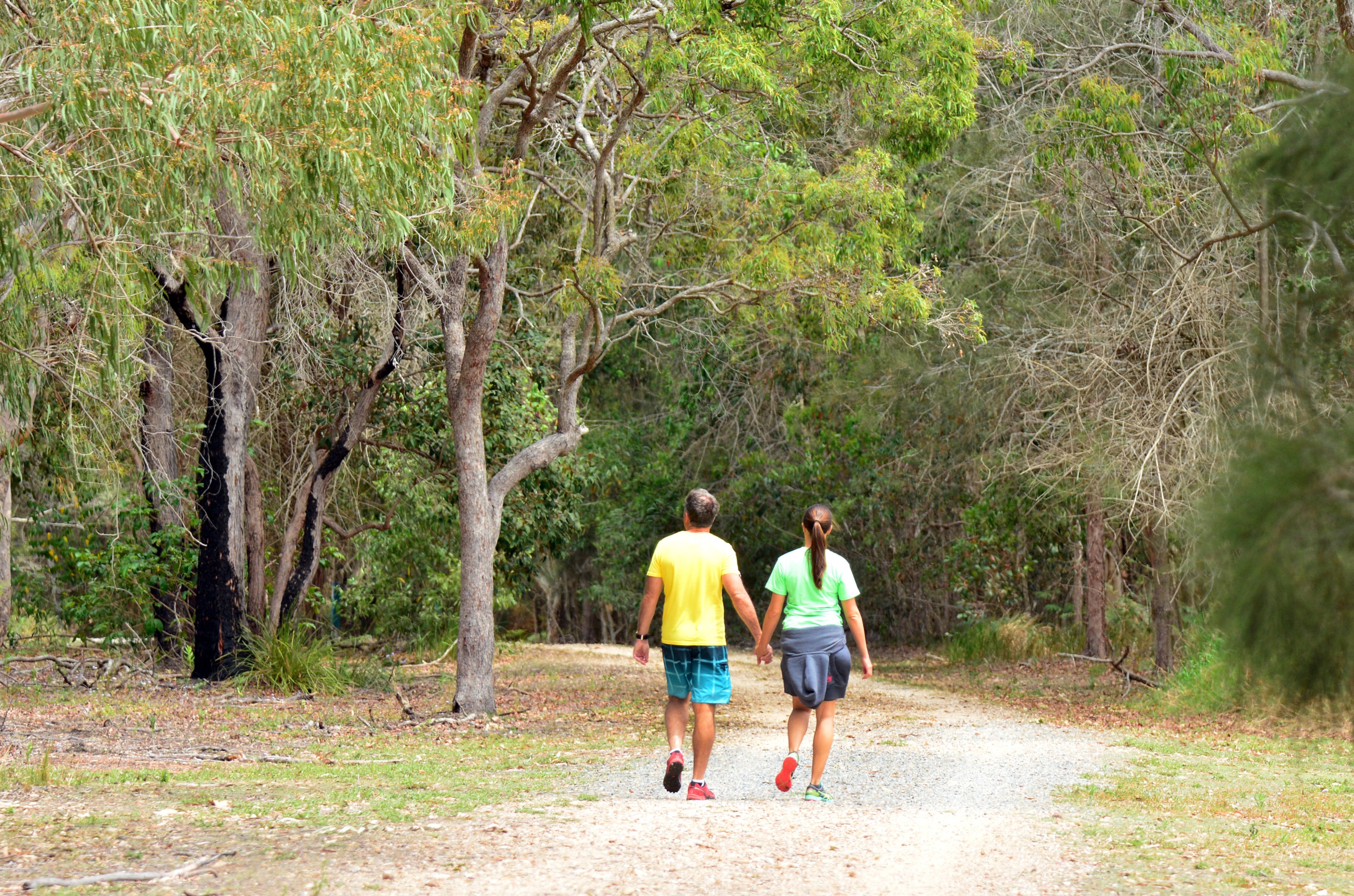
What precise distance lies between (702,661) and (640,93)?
7066 millimetres

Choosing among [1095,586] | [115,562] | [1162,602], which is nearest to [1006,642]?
[1095,586]

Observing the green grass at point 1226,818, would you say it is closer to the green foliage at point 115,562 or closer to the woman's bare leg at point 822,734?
the woman's bare leg at point 822,734

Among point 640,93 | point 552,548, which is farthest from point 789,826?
point 552,548

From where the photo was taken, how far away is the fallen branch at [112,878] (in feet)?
17.3

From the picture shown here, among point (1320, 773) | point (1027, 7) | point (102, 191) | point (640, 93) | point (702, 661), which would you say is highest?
point (1027, 7)

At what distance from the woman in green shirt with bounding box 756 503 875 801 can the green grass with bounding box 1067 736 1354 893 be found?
1564 mm

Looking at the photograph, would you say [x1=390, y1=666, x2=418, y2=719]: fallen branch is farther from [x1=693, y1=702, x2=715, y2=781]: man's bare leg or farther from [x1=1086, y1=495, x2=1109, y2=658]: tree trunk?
[x1=1086, y1=495, x2=1109, y2=658]: tree trunk

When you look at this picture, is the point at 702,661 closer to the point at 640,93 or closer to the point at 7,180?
the point at 7,180

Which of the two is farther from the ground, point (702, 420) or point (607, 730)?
point (702, 420)

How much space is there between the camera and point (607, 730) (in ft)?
41.2

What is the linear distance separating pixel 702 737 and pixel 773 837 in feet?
3.73

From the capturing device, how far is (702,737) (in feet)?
24.3

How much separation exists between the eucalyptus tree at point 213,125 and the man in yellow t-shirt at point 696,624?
9.42 feet

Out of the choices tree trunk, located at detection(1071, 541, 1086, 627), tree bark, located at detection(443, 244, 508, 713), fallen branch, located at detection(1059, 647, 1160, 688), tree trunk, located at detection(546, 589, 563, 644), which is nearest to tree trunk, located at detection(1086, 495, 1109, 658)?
tree trunk, located at detection(1071, 541, 1086, 627)
